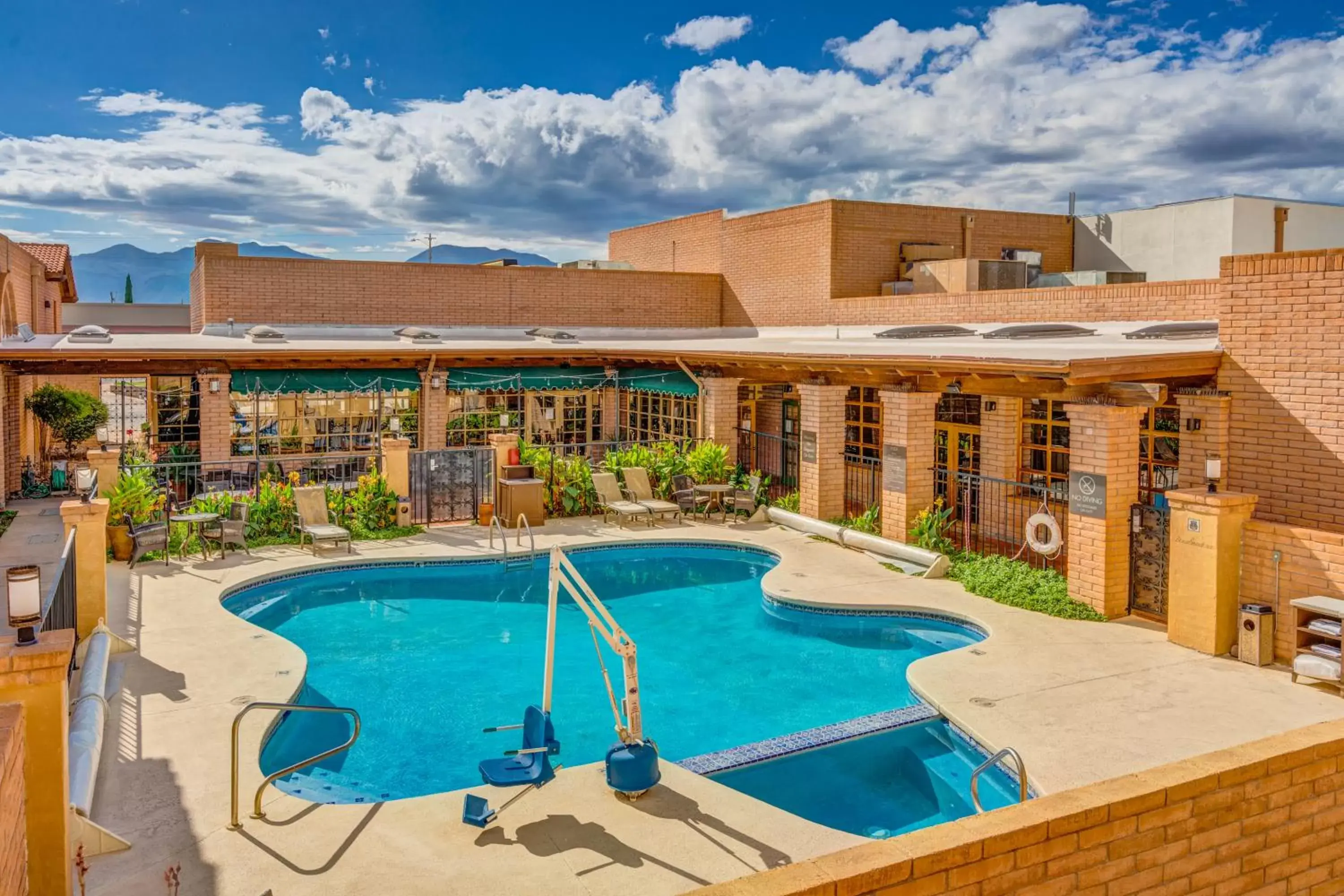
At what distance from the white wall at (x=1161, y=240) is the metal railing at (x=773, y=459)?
12531mm

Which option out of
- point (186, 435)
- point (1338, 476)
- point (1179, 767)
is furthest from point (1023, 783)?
point (186, 435)

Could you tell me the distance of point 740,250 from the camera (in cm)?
2888

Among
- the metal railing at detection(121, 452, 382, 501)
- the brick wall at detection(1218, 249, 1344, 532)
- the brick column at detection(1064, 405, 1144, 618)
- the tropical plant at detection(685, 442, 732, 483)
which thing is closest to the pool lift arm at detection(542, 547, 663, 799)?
the brick column at detection(1064, 405, 1144, 618)

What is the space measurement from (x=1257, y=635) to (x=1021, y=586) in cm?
312

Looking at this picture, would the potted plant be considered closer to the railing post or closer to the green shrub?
the railing post

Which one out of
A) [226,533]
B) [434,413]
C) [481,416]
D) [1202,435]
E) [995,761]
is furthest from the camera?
[481,416]

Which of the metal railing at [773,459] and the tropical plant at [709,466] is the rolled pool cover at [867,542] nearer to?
the tropical plant at [709,466]

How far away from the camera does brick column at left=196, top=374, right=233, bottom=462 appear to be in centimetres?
1938

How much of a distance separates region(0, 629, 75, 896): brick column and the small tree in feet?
61.6

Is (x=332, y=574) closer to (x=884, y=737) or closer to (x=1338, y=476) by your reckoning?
(x=884, y=737)

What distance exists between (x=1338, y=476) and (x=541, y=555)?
1104 cm

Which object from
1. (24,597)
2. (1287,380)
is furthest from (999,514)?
(24,597)

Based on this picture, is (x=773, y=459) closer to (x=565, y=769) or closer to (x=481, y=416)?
(x=481, y=416)

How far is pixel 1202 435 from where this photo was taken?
12711mm
